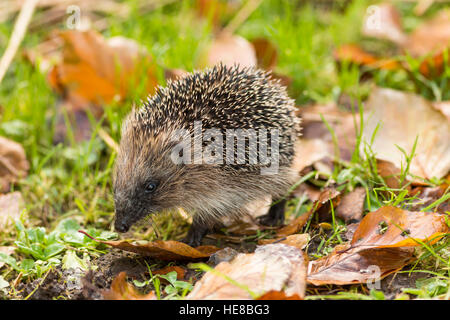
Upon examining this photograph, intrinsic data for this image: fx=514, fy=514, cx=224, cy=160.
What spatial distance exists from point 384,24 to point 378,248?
4801 millimetres

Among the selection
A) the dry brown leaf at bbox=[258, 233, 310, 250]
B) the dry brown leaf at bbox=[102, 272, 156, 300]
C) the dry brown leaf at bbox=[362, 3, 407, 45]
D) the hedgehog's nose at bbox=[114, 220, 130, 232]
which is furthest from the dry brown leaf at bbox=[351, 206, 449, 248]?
the dry brown leaf at bbox=[362, 3, 407, 45]

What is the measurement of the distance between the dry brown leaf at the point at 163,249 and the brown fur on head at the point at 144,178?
38 cm

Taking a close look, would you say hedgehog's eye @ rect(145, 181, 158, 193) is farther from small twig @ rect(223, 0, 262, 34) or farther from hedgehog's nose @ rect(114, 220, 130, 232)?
small twig @ rect(223, 0, 262, 34)

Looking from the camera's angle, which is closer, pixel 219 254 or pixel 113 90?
pixel 219 254

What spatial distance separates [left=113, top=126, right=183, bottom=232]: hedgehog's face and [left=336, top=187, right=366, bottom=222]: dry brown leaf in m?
1.41

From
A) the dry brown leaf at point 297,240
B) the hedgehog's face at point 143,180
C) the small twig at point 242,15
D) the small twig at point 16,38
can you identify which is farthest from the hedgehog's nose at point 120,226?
the small twig at point 242,15

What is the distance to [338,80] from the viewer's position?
662cm

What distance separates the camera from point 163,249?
3.79 metres

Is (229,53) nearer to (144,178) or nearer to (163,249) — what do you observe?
(144,178)

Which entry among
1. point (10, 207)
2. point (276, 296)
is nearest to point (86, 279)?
point (276, 296)

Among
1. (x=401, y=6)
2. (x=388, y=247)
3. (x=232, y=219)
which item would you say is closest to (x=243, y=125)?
(x=232, y=219)

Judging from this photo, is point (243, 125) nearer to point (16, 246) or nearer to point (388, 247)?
point (388, 247)

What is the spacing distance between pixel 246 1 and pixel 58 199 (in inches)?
196

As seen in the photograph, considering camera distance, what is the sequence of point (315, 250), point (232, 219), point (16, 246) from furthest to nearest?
point (232, 219), point (16, 246), point (315, 250)
